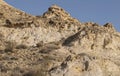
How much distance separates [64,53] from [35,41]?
17.1ft

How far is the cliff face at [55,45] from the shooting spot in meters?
37.1

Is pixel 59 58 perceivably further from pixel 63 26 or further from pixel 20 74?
pixel 63 26

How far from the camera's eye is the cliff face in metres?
37.1

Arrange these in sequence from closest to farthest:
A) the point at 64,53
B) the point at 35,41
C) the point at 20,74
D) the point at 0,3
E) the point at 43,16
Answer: the point at 20,74
the point at 64,53
the point at 35,41
the point at 43,16
the point at 0,3

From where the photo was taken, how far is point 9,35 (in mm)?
48438

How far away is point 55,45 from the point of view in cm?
4547

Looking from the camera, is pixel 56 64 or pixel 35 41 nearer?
pixel 56 64

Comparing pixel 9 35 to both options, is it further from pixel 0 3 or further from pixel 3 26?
pixel 0 3

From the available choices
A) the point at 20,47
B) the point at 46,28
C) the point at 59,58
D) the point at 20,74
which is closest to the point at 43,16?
the point at 46,28

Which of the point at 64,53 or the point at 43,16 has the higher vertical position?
the point at 43,16

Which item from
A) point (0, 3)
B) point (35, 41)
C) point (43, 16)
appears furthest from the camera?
point (0, 3)

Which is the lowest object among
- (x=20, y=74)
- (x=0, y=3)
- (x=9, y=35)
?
(x=20, y=74)

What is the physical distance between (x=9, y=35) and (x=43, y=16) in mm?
4707

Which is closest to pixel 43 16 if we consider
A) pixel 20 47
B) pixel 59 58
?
pixel 20 47
